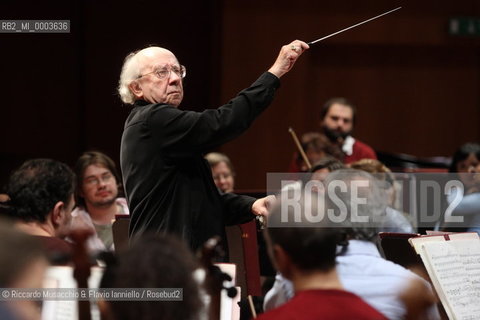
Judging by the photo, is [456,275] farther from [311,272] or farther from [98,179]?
[98,179]

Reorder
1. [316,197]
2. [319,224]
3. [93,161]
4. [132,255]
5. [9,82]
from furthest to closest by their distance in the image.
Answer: [9,82] < [93,161] < [316,197] < [319,224] < [132,255]

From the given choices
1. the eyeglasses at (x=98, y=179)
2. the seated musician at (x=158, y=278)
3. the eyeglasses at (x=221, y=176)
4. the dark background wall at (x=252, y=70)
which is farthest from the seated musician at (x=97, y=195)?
the seated musician at (x=158, y=278)

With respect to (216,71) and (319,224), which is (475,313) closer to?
(319,224)

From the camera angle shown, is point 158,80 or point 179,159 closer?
point 179,159

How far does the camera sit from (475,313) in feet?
9.33

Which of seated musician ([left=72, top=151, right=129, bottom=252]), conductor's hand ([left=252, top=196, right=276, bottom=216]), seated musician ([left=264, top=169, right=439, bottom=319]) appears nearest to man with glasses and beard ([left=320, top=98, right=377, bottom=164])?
seated musician ([left=72, top=151, right=129, bottom=252])

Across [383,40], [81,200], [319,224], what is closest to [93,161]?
[81,200]

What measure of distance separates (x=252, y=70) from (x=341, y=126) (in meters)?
1.47

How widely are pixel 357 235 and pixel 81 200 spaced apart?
7.87 feet

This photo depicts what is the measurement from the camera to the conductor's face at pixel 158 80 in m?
3.03

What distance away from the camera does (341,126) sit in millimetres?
6242

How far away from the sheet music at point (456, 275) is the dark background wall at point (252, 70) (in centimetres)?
466

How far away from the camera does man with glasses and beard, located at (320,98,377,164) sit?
20.2 feet

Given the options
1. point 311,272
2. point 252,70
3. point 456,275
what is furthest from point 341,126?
point 311,272
